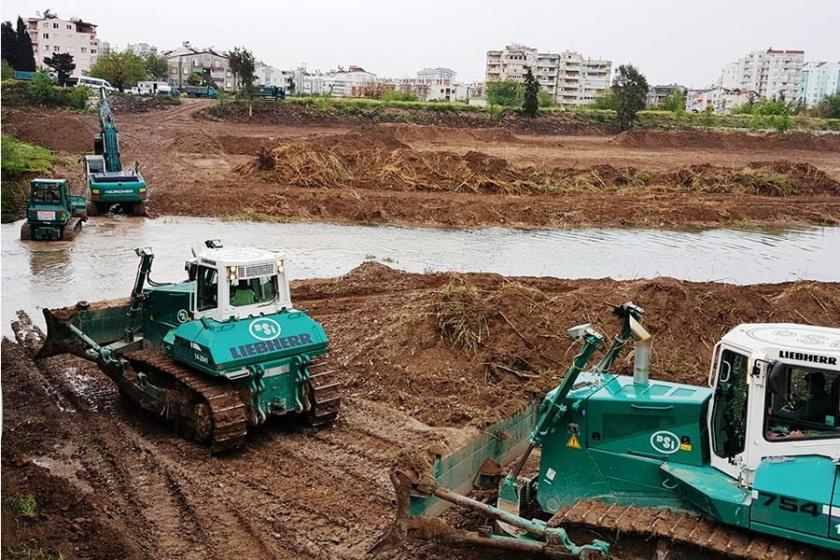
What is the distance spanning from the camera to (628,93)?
65.9m

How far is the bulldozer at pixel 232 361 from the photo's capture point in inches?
375

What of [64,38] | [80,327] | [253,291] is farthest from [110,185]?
[64,38]

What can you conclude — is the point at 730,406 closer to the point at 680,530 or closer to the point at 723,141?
the point at 680,530

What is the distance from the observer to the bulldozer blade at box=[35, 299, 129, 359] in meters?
11.5

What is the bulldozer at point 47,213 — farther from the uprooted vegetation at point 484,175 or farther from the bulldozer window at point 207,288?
the bulldozer window at point 207,288

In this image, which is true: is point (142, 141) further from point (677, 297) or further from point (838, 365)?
point (838, 365)

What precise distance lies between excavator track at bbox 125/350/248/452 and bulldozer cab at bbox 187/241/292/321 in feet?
2.55

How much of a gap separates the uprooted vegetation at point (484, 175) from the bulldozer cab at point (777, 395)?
27.9 meters

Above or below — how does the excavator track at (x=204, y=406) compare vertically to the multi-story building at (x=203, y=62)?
below

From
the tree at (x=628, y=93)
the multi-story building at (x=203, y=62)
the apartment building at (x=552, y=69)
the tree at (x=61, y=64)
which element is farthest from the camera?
the apartment building at (x=552, y=69)

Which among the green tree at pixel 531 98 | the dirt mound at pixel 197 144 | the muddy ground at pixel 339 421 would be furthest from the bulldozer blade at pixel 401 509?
the green tree at pixel 531 98

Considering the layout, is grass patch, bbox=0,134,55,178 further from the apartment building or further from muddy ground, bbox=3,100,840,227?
the apartment building

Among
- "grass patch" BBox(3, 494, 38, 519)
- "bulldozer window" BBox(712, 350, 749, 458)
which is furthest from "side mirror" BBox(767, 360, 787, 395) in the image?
"grass patch" BBox(3, 494, 38, 519)

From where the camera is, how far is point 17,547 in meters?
7.09
